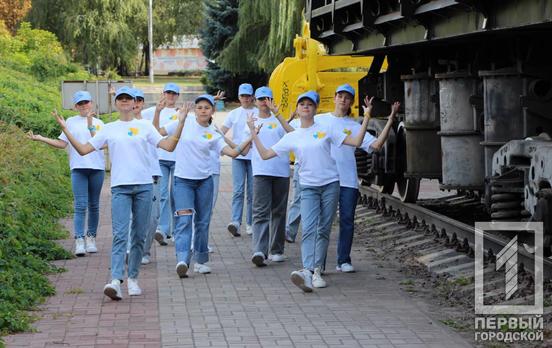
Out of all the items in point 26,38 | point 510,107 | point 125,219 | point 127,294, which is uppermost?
point 26,38

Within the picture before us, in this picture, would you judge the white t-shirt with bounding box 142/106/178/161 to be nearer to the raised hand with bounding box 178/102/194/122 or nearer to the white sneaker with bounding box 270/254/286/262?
the white sneaker with bounding box 270/254/286/262

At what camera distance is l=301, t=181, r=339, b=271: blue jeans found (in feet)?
33.8

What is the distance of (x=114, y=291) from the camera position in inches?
380

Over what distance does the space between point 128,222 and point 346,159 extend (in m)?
2.25

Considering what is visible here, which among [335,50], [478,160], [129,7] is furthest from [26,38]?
[478,160]

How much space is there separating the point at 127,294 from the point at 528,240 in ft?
11.4

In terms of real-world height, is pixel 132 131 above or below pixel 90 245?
above

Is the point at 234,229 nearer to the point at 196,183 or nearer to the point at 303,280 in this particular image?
the point at 196,183

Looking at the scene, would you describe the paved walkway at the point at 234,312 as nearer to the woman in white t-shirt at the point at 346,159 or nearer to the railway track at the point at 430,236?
the woman in white t-shirt at the point at 346,159

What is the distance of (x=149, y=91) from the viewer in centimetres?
6662

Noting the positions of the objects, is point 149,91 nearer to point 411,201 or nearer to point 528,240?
point 411,201

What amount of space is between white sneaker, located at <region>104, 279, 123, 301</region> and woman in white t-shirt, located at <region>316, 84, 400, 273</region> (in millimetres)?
2425

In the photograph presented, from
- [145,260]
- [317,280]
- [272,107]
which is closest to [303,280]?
[317,280]

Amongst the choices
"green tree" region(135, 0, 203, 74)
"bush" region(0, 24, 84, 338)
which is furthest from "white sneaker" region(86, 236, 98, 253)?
"green tree" region(135, 0, 203, 74)
